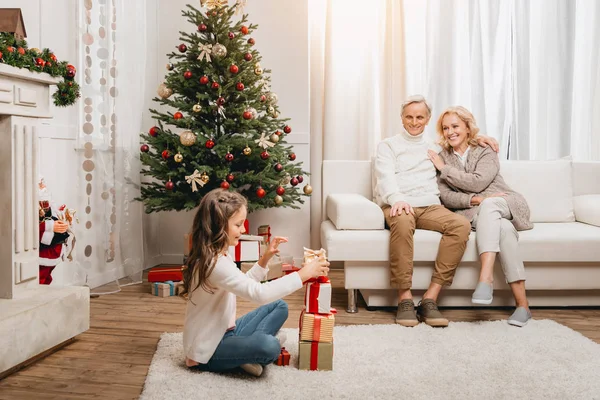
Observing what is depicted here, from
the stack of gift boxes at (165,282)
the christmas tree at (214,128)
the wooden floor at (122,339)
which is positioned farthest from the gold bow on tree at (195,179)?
the wooden floor at (122,339)

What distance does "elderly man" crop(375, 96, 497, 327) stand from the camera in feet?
9.19

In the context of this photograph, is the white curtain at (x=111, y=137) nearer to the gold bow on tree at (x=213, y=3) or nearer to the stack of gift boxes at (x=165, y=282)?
the stack of gift boxes at (x=165, y=282)

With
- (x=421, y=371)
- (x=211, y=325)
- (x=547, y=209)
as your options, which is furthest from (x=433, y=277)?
(x=211, y=325)

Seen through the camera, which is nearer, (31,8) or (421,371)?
(421,371)

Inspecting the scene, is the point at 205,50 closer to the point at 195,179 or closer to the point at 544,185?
the point at 195,179

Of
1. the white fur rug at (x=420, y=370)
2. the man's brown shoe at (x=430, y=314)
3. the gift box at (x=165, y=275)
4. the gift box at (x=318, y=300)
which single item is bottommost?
the white fur rug at (x=420, y=370)

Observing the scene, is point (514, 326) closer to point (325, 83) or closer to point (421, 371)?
point (421, 371)

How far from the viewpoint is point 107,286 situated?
3447 mm

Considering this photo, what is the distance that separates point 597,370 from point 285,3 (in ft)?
10.4

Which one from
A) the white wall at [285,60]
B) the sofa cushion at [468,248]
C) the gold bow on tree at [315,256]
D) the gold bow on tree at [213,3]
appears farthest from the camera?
the white wall at [285,60]

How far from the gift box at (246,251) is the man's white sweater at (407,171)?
81 centimetres

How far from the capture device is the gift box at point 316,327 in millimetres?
2035

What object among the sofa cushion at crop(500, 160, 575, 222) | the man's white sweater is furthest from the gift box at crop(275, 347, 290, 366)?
the sofa cushion at crop(500, 160, 575, 222)

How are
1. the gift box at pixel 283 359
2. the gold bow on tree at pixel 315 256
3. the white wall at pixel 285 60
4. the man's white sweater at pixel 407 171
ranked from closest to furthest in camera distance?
the gold bow on tree at pixel 315 256 < the gift box at pixel 283 359 < the man's white sweater at pixel 407 171 < the white wall at pixel 285 60
